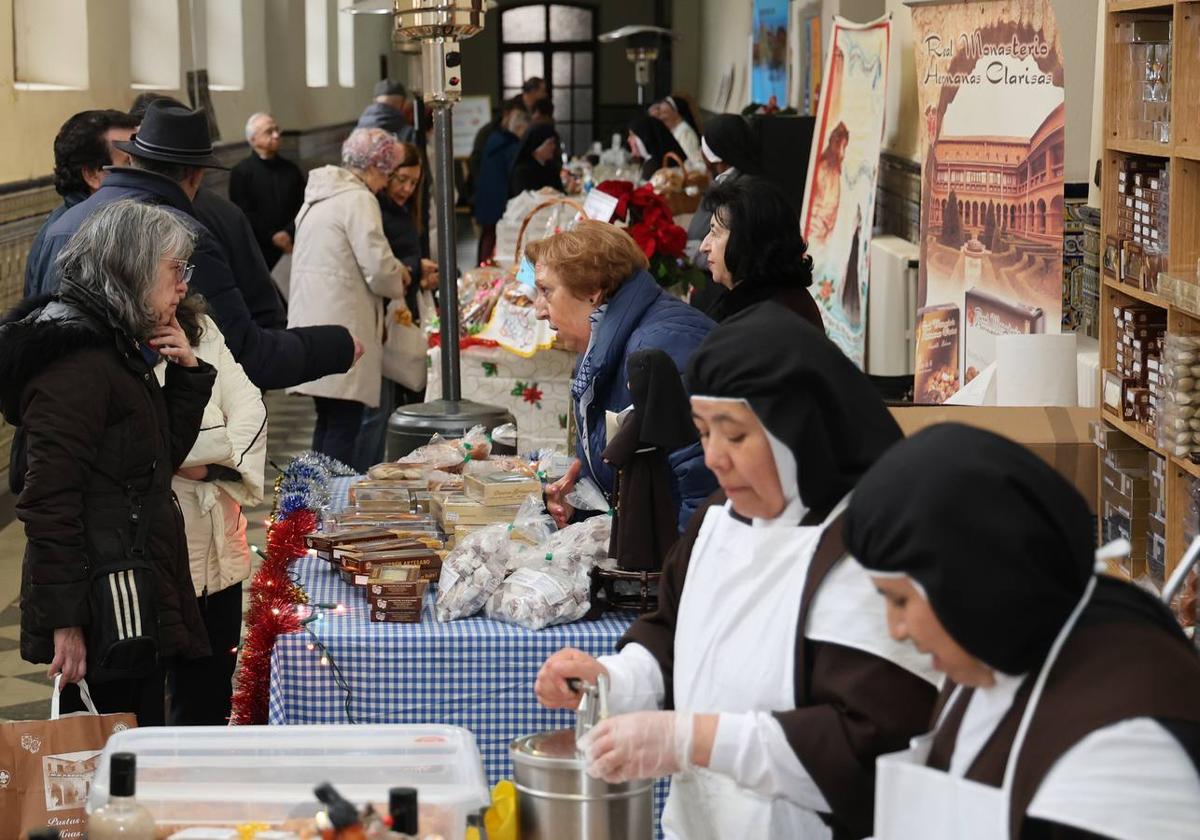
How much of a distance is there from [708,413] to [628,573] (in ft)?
4.01

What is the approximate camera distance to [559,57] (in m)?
29.9

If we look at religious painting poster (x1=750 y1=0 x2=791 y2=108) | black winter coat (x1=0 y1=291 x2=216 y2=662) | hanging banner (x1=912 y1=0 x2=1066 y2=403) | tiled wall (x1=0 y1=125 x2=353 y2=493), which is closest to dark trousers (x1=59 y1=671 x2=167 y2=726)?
black winter coat (x1=0 y1=291 x2=216 y2=662)

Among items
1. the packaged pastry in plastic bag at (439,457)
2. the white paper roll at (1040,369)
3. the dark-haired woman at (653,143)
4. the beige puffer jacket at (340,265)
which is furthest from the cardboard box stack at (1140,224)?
the dark-haired woman at (653,143)

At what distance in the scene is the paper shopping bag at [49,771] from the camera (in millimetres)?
2969

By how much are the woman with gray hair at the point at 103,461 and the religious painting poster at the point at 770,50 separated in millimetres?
10758

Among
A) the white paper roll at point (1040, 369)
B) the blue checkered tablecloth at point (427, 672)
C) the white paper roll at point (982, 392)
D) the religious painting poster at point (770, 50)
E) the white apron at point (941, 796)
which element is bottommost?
the blue checkered tablecloth at point (427, 672)

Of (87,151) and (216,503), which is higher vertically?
(87,151)

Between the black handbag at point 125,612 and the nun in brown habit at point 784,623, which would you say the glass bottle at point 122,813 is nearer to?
the nun in brown habit at point 784,623

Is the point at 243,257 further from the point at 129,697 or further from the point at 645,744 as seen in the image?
Result: the point at 645,744

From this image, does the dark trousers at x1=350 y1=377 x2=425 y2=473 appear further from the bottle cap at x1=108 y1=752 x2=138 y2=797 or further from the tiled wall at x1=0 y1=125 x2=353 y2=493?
the bottle cap at x1=108 y1=752 x2=138 y2=797

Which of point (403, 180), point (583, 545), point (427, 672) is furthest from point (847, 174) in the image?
point (427, 672)

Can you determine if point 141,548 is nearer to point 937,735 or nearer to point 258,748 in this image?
point 258,748

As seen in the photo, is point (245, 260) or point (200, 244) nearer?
point (200, 244)

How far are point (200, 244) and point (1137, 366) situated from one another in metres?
2.71
